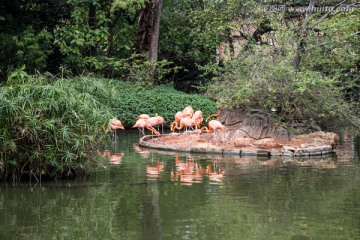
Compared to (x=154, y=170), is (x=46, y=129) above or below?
above

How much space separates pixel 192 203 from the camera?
8.23 metres

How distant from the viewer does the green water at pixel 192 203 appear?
6.80 metres

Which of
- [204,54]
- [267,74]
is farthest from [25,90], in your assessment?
[204,54]

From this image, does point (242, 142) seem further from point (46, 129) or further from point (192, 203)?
point (192, 203)

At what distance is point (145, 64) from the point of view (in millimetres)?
21578

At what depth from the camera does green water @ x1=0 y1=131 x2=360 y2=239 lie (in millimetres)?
6805

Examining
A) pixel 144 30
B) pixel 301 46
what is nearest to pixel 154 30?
pixel 144 30

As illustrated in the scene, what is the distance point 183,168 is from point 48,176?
258 cm

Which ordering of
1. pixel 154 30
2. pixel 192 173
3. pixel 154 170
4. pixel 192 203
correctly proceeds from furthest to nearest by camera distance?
pixel 154 30, pixel 154 170, pixel 192 173, pixel 192 203

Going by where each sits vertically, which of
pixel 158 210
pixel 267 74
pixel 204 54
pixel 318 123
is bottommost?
pixel 158 210

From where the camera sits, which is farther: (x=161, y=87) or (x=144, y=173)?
(x=161, y=87)

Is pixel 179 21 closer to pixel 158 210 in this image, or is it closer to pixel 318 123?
pixel 318 123

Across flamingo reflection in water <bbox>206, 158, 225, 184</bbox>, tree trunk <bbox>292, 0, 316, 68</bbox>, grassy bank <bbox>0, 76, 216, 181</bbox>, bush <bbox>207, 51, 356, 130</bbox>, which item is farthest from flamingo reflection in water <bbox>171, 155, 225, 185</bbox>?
tree trunk <bbox>292, 0, 316, 68</bbox>

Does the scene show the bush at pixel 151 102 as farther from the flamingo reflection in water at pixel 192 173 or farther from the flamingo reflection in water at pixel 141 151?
the flamingo reflection in water at pixel 192 173
